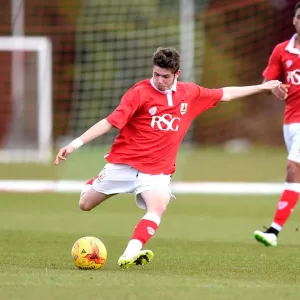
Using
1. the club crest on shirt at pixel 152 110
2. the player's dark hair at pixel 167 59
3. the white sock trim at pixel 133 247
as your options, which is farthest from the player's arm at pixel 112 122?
the white sock trim at pixel 133 247

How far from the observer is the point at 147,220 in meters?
8.59

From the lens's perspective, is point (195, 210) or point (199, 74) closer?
point (195, 210)

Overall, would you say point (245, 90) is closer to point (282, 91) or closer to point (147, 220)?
point (282, 91)

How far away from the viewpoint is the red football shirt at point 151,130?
886cm

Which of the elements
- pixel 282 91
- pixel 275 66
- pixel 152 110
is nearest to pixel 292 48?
pixel 275 66

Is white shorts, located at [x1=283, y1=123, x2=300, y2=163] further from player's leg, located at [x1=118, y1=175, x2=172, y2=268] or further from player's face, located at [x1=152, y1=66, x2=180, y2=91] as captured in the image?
player's face, located at [x1=152, y1=66, x2=180, y2=91]

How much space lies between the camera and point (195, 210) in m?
15.3

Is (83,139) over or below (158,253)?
over

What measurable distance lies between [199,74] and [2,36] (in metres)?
6.48

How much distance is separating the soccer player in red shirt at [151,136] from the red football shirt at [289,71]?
6.20 feet

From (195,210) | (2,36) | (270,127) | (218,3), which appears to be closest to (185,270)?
(195,210)

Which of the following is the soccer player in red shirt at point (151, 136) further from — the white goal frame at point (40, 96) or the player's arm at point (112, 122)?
the white goal frame at point (40, 96)

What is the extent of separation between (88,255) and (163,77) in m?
1.66

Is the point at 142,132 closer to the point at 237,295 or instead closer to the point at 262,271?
the point at 262,271
